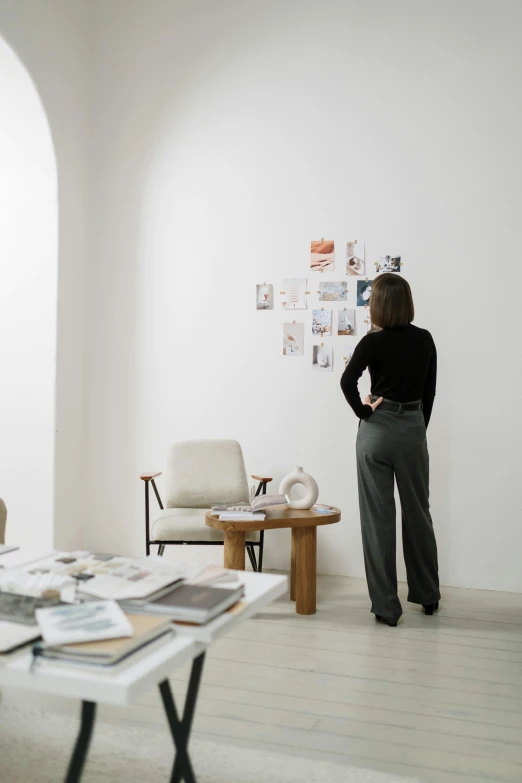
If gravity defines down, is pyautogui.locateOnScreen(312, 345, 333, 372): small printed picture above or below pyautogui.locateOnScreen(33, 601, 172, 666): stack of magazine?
above

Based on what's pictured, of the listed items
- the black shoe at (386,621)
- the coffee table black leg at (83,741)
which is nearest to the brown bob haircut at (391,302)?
the black shoe at (386,621)

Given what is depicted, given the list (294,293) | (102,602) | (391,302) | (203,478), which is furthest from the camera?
(294,293)

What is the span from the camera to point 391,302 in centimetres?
360

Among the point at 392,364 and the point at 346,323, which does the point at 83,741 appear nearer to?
the point at 392,364

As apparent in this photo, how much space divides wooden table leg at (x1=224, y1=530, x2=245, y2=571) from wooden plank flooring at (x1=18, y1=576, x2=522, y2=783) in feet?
0.93

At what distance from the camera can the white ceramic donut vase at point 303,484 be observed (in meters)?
3.94

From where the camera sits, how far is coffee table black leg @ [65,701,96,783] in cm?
141

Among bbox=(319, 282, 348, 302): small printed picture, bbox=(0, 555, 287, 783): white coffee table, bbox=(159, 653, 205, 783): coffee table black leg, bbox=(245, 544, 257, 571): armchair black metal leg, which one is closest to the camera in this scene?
bbox=(0, 555, 287, 783): white coffee table

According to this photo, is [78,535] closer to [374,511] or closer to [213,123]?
[374,511]

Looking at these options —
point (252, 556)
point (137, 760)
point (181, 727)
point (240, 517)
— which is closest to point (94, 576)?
point (181, 727)

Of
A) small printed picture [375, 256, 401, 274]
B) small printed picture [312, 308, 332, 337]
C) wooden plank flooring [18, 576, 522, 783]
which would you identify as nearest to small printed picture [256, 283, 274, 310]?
small printed picture [312, 308, 332, 337]

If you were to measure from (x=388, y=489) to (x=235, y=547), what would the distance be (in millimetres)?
782

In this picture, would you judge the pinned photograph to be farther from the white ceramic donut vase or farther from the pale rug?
the pale rug

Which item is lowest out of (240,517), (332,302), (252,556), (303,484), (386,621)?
(386,621)
